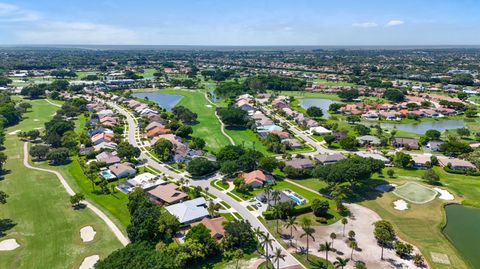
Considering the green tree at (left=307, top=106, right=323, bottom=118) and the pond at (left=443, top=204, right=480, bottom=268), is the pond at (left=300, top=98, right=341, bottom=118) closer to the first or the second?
the green tree at (left=307, top=106, right=323, bottom=118)

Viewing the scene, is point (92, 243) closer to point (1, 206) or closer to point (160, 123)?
point (1, 206)

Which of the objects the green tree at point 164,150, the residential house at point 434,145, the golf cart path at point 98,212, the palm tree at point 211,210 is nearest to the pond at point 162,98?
the green tree at point 164,150

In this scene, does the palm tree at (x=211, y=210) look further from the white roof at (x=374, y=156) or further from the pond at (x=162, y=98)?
the pond at (x=162, y=98)

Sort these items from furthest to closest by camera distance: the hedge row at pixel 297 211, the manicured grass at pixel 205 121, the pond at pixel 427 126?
1. the pond at pixel 427 126
2. the manicured grass at pixel 205 121
3. the hedge row at pixel 297 211

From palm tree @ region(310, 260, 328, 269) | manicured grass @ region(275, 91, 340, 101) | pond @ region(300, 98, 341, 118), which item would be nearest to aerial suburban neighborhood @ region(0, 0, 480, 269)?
palm tree @ region(310, 260, 328, 269)

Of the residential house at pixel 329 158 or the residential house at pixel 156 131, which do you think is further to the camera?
the residential house at pixel 156 131

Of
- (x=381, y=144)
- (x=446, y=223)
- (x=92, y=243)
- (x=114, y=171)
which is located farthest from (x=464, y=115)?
(x=92, y=243)
